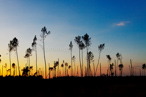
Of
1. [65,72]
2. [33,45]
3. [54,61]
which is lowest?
[65,72]

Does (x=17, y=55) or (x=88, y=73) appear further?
(x=88, y=73)

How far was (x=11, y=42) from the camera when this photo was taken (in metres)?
49.0
